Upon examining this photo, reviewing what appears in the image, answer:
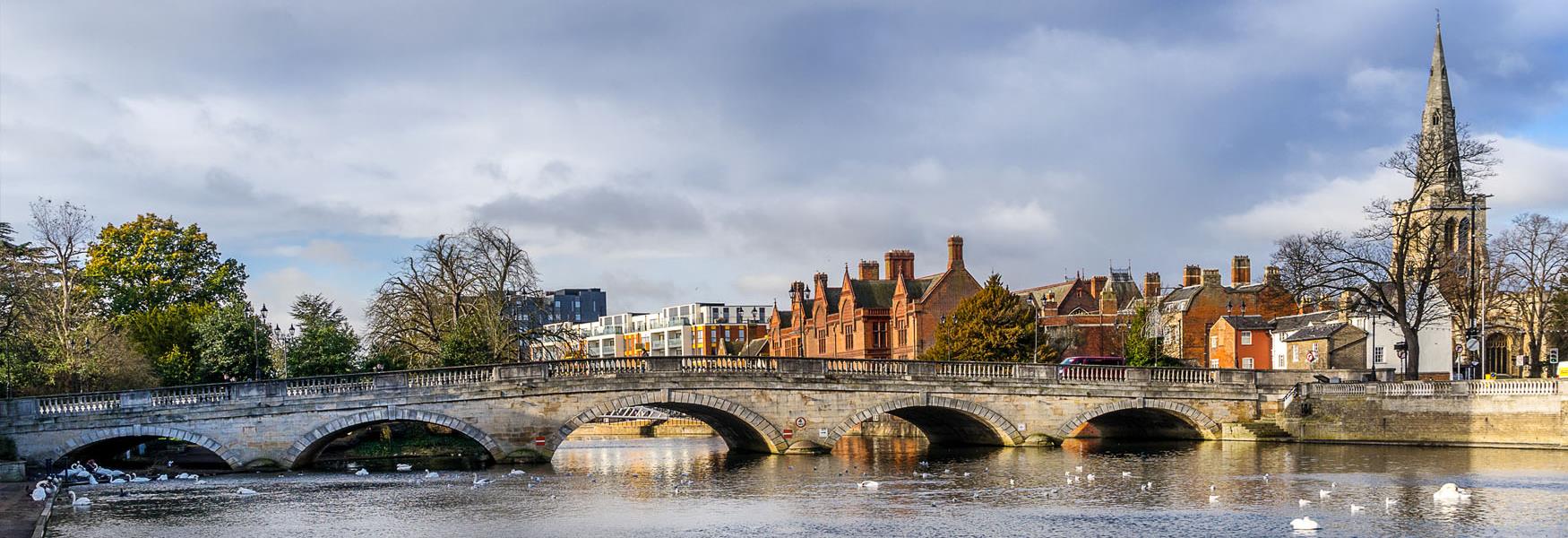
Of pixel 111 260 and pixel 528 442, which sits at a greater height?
pixel 111 260

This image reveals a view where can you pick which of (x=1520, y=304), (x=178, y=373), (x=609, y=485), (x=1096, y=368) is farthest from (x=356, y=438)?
(x=1520, y=304)

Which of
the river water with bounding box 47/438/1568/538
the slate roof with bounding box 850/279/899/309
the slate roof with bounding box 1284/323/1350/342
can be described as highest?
the slate roof with bounding box 850/279/899/309

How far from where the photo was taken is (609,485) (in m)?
39.9

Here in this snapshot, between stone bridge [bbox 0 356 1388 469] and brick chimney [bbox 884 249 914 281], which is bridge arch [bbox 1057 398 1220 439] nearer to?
stone bridge [bbox 0 356 1388 469]

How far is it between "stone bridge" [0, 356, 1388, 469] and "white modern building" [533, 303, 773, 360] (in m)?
92.6

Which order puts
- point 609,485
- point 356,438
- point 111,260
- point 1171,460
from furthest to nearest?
point 111,260 < point 356,438 < point 1171,460 < point 609,485

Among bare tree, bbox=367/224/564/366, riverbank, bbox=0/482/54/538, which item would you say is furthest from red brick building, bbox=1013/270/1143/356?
riverbank, bbox=0/482/54/538

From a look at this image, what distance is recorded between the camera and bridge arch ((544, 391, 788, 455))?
45594 millimetres

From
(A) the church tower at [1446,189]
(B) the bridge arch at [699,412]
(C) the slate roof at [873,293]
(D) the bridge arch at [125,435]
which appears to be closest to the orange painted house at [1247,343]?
(A) the church tower at [1446,189]

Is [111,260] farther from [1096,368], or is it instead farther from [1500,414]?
[1500,414]

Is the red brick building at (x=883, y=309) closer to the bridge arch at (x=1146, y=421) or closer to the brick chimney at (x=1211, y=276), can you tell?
the brick chimney at (x=1211, y=276)

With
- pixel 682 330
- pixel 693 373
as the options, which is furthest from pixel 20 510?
pixel 682 330

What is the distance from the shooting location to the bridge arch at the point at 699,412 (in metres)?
45.6

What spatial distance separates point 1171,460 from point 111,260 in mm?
51595
